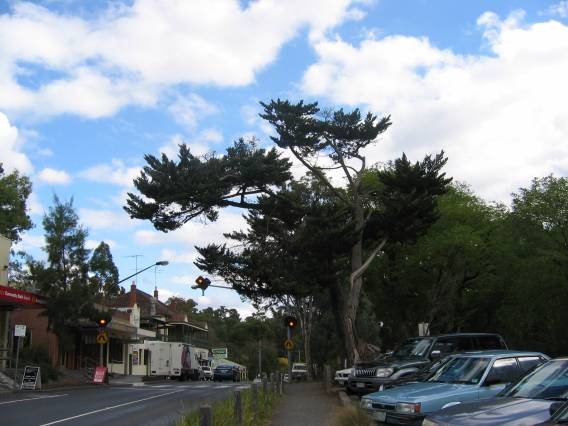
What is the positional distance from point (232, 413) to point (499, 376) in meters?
4.70

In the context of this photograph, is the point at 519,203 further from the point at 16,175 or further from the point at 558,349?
the point at 16,175

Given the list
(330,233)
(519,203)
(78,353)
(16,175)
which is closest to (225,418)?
(330,233)

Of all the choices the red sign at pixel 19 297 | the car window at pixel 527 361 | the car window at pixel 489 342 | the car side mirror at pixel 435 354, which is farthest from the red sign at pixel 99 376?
the car window at pixel 527 361

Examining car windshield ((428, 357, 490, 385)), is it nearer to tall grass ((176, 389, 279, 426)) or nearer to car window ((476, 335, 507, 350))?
tall grass ((176, 389, 279, 426))

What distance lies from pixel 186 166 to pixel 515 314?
22.1 m

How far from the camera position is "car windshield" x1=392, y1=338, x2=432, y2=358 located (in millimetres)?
17500

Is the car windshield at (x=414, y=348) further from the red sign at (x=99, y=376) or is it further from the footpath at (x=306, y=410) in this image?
the red sign at (x=99, y=376)

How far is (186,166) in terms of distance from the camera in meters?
26.0

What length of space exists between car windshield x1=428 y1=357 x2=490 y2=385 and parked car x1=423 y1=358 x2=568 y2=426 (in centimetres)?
266

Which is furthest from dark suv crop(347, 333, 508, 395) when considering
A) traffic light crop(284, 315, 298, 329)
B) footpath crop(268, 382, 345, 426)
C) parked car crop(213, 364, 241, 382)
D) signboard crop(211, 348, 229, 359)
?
signboard crop(211, 348, 229, 359)

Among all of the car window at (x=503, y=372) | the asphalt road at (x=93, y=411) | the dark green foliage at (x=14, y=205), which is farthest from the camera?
the dark green foliage at (x=14, y=205)

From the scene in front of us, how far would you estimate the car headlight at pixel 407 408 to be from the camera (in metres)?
9.75

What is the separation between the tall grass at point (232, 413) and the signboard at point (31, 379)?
14135mm

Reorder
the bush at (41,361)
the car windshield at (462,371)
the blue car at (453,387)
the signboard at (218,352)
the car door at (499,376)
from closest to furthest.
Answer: the blue car at (453,387) < the car door at (499,376) < the car windshield at (462,371) < the bush at (41,361) < the signboard at (218,352)
